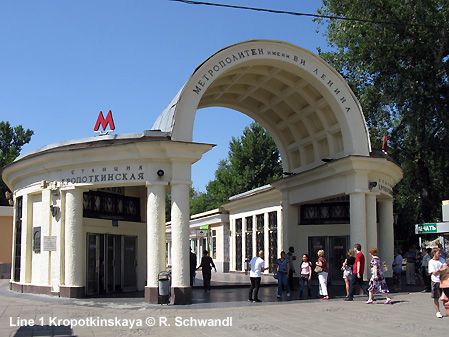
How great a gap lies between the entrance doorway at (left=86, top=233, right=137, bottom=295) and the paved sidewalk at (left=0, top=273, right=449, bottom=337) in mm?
1838

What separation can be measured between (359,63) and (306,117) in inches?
484

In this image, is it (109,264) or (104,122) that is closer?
(104,122)

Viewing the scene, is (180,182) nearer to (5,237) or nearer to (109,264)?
(109,264)

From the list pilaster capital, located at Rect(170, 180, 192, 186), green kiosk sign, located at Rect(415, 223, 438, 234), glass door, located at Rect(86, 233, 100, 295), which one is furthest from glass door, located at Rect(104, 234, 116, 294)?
green kiosk sign, located at Rect(415, 223, 438, 234)

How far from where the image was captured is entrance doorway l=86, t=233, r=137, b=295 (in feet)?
58.3

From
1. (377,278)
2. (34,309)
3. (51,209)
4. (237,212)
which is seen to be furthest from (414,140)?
(34,309)

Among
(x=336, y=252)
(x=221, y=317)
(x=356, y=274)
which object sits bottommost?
(x=221, y=317)

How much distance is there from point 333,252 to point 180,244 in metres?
8.70

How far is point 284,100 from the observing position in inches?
813

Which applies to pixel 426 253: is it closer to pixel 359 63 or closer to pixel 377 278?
pixel 377 278

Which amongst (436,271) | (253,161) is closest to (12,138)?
(253,161)

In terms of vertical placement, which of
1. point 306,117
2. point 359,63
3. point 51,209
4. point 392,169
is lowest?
point 51,209

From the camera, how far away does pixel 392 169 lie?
63.5 ft

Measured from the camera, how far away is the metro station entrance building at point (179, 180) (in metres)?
15.5
